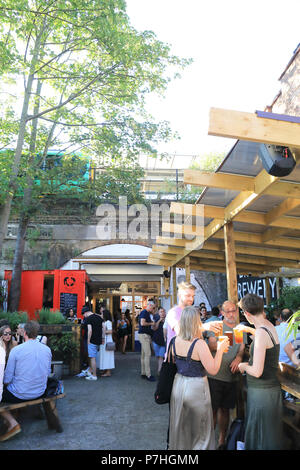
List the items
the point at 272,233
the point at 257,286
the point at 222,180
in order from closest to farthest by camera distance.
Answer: the point at 222,180 → the point at 272,233 → the point at 257,286

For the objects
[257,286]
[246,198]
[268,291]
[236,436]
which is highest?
[246,198]

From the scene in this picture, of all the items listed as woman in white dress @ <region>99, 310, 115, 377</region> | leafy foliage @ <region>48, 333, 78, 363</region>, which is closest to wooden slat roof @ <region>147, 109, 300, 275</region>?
woman in white dress @ <region>99, 310, 115, 377</region>

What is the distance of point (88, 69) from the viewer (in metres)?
10.2

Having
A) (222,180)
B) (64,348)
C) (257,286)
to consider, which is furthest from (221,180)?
(257,286)

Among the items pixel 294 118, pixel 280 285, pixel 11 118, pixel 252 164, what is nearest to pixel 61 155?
pixel 11 118

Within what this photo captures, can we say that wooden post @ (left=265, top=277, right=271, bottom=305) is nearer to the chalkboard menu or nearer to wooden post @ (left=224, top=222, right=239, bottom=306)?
wooden post @ (left=224, top=222, right=239, bottom=306)

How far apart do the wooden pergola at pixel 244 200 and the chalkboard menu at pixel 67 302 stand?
382 centimetres

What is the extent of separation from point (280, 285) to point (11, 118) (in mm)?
9452

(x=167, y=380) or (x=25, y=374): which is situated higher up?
(x=167, y=380)

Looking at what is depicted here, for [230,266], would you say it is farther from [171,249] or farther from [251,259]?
[251,259]

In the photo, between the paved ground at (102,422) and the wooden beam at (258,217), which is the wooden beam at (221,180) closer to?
the wooden beam at (258,217)

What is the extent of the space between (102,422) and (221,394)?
172cm

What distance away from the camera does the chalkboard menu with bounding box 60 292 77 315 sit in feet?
36.9

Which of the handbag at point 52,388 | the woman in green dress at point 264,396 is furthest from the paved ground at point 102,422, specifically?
the woman in green dress at point 264,396
